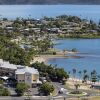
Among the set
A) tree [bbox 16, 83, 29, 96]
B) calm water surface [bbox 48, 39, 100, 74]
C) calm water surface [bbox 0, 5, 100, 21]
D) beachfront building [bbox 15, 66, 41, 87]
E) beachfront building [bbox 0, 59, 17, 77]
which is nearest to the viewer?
tree [bbox 16, 83, 29, 96]

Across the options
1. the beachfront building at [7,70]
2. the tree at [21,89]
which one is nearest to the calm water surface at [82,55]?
the beachfront building at [7,70]

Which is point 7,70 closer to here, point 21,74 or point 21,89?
point 21,74

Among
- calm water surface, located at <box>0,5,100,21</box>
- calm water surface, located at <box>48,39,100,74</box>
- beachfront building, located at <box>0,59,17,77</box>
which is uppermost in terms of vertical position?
beachfront building, located at <box>0,59,17,77</box>

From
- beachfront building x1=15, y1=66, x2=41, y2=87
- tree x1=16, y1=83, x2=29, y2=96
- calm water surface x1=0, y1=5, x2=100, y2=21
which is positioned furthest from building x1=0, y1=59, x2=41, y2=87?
calm water surface x1=0, y1=5, x2=100, y2=21

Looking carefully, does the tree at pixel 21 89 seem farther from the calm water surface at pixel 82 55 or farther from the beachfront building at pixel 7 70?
the calm water surface at pixel 82 55

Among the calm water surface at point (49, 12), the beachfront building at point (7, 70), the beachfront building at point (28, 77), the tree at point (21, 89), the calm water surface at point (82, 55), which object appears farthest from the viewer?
the calm water surface at point (49, 12)

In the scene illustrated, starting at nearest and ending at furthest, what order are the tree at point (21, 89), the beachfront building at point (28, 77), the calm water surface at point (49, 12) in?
the tree at point (21, 89), the beachfront building at point (28, 77), the calm water surface at point (49, 12)

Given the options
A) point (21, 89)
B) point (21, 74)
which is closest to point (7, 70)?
point (21, 74)

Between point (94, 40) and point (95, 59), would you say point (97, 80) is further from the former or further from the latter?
point (94, 40)

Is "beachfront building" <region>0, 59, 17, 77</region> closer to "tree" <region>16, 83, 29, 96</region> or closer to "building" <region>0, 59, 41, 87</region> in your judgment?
"building" <region>0, 59, 41, 87</region>

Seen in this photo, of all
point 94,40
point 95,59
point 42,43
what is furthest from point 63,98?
point 94,40
